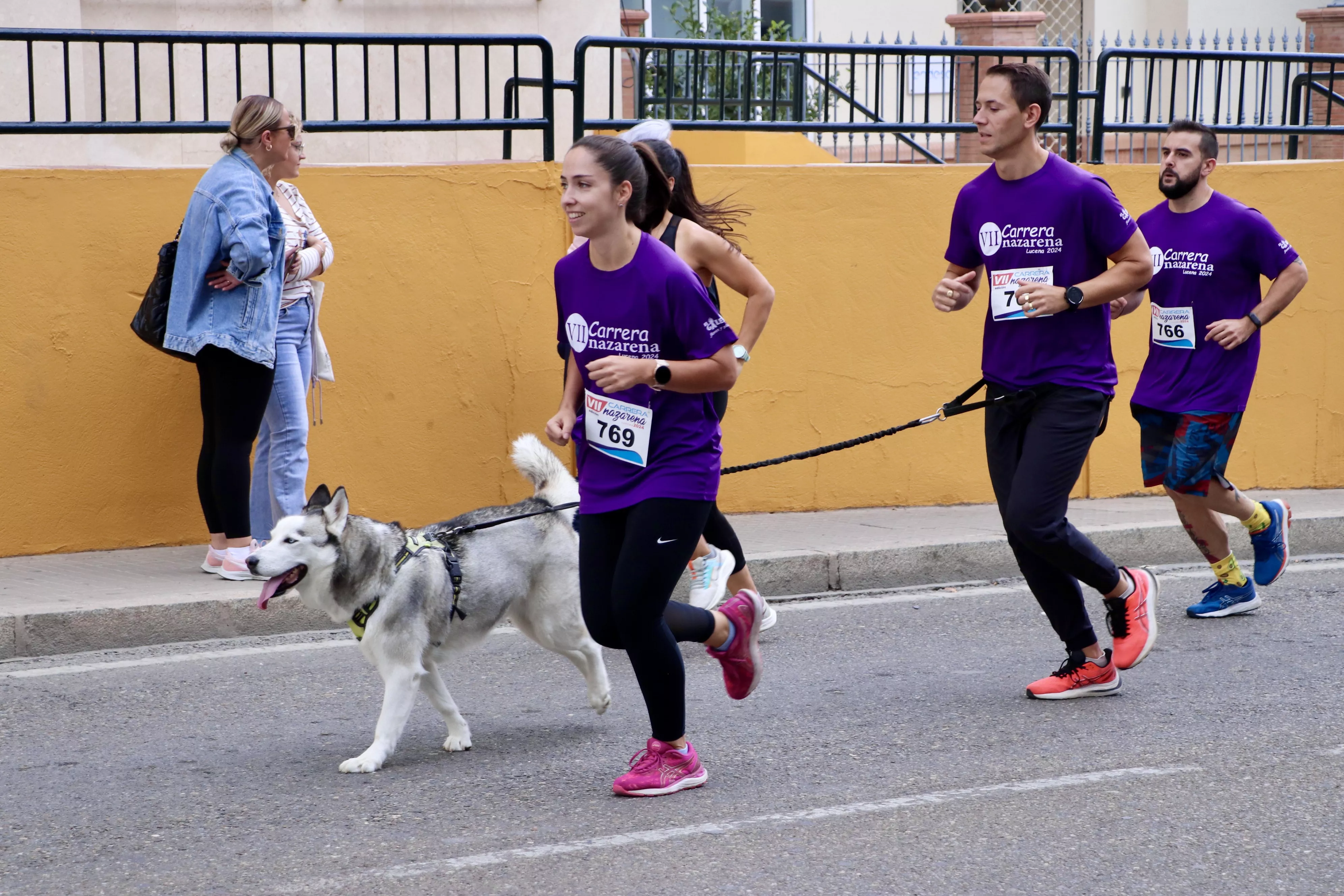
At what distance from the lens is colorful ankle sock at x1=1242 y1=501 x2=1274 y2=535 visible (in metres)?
7.11

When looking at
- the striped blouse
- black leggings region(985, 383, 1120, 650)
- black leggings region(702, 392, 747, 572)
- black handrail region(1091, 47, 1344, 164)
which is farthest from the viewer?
black handrail region(1091, 47, 1344, 164)

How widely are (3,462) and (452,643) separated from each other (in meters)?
3.57

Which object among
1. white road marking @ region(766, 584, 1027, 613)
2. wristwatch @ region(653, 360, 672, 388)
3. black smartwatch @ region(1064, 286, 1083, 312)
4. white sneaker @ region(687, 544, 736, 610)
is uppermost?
black smartwatch @ region(1064, 286, 1083, 312)

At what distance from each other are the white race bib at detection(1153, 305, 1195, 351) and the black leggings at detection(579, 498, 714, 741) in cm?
313

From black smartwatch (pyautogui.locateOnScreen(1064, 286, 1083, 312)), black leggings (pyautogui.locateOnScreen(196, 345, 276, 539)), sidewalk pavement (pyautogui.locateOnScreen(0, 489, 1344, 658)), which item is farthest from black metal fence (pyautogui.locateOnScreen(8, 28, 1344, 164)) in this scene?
black smartwatch (pyautogui.locateOnScreen(1064, 286, 1083, 312))

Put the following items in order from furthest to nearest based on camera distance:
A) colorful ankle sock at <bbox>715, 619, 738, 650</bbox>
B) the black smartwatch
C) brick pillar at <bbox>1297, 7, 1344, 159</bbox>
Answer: brick pillar at <bbox>1297, 7, 1344, 159</bbox> → the black smartwatch → colorful ankle sock at <bbox>715, 619, 738, 650</bbox>

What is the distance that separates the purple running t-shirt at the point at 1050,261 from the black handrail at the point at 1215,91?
4.33 meters

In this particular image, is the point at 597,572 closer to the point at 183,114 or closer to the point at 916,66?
the point at 916,66

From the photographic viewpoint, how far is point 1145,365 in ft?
22.9

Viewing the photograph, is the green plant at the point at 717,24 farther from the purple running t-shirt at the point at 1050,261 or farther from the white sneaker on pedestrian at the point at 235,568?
the purple running t-shirt at the point at 1050,261

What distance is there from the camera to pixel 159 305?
710cm

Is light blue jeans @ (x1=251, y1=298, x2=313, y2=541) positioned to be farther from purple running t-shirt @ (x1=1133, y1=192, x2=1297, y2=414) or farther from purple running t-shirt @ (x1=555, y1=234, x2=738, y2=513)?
purple running t-shirt @ (x1=1133, y1=192, x2=1297, y2=414)

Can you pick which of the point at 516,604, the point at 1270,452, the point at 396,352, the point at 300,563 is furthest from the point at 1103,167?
the point at 300,563

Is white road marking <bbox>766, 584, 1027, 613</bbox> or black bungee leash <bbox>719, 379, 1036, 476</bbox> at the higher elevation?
black bungee leash <bbox>719, 379, 1036, 476</bbox>
